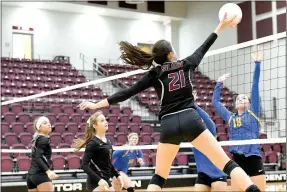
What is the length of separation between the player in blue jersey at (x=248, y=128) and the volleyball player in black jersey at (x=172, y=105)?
1.77 metres

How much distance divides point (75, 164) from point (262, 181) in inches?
253

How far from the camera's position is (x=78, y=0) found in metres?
20.7

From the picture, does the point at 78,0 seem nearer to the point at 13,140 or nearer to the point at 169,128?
the point at 13,140

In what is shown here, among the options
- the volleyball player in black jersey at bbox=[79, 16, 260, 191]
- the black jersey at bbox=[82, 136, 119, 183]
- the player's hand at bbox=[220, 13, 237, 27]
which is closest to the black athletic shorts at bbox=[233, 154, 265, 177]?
the black jersey at bbox=[82, 136, 119, 183]

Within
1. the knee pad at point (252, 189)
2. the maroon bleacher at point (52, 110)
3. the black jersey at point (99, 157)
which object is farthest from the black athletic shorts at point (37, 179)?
the maroon bleacher at point (52, 110)

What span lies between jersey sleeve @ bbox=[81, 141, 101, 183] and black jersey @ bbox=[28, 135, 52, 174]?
1101 mm

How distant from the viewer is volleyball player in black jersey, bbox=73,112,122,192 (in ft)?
19.0

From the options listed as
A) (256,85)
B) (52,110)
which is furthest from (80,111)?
(256,85)

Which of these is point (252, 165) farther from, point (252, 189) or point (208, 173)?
point (252, 189)

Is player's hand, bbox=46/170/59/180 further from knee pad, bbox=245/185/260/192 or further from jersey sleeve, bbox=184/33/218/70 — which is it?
knee pad, bbox=245/185/260/192

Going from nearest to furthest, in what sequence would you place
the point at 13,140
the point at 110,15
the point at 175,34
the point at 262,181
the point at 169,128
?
the point at 169,128 → the point at 262,181 → the point at 13,140 → the point at 110,15 → the point at 175,34

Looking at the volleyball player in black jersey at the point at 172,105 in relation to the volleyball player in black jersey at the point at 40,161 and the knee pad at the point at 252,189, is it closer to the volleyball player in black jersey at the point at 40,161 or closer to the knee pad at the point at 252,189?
the knee pad at the point at 252,189

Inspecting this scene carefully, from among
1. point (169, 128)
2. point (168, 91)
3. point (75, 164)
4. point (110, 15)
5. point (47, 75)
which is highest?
point (110, 15)

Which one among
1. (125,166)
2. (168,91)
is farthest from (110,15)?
(168,91)
